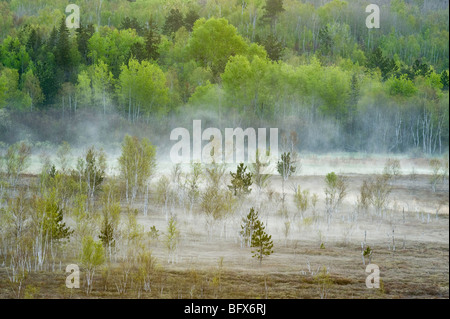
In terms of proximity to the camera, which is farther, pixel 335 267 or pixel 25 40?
pixel 25 40

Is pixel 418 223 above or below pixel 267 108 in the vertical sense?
below

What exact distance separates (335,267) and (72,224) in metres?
7.12

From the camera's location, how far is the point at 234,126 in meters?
17.3

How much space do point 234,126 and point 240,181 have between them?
1.90 meters

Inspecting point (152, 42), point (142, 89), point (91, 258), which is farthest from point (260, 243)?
point (152, 42)

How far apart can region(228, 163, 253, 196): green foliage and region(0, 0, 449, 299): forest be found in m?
0.06

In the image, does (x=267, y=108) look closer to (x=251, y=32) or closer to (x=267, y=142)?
(x=267, y=142)

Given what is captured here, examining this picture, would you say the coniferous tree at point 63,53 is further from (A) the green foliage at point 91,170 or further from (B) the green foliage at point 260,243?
(B) the green foliage at point 260,243

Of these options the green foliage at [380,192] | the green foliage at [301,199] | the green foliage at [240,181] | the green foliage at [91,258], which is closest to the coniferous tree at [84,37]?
the green foliage at [240,181]

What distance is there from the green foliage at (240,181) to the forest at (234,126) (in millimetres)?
61

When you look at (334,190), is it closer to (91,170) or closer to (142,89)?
(142,89)

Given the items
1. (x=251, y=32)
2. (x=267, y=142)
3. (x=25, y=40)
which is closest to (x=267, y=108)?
(x=267, y=142)

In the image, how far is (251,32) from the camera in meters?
17.8
